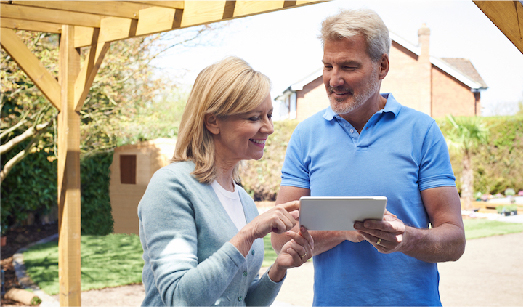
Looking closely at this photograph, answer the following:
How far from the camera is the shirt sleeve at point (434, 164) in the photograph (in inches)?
71.2

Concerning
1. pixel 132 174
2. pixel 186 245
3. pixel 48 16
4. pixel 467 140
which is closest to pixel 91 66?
pixel 48 16

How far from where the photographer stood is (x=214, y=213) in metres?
1.50

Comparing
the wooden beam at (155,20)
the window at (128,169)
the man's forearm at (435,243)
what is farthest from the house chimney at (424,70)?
the man's forearm at (435,243)

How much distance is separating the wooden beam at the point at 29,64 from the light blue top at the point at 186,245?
363cm

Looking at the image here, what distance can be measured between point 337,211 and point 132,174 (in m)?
9.22

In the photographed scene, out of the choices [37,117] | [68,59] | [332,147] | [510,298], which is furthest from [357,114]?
[37,117]

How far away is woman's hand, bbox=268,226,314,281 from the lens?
5.51ft

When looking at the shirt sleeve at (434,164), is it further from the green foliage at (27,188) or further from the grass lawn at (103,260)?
the green foliage at (27,188)

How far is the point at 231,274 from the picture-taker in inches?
54.7

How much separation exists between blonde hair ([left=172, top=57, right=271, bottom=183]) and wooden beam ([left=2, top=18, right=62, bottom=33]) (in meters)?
3.58

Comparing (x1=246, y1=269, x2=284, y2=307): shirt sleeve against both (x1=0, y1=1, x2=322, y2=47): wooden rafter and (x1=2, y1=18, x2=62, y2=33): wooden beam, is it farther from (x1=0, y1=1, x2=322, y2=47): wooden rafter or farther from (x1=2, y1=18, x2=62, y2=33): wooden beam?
(x1=2, y1=18, x2=62, y2=33): wooden beam

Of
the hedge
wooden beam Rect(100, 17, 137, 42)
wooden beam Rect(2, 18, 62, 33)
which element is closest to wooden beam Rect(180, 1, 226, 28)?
wooden beam Rect(100, 17, 137, 42)

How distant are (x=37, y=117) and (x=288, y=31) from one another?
711 inches

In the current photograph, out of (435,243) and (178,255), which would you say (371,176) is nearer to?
(435,243)
